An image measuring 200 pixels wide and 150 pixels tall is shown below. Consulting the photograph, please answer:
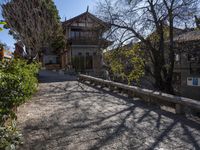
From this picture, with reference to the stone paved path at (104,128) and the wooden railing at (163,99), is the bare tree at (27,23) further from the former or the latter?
the stone paved path at (104,128)

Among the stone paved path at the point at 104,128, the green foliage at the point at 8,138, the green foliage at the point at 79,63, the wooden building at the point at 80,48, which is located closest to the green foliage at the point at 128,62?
the wooden building at the point at 80,48

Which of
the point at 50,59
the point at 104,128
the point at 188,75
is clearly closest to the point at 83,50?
the point at 50,59

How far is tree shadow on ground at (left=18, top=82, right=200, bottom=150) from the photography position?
12.4ft

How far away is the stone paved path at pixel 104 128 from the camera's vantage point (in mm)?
3771

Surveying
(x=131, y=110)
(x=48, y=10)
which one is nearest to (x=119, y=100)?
(x=131, y=110)

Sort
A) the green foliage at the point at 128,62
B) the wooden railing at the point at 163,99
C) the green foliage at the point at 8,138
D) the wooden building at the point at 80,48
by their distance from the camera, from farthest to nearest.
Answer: the wooden building at the point at 80,48, the green foliage at the point at 128,62, the wooden railing at the point at 163,99, the green foliage at the point at 8,138

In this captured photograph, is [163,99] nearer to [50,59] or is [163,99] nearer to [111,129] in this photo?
[111,129]

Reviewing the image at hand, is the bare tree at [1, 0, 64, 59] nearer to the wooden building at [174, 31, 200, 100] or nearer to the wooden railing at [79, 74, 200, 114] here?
the wooden railing at [79, 74, 200, 114]

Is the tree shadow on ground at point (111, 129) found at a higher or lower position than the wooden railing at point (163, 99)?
lower

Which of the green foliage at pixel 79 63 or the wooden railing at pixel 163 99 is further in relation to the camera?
the green foliage at pixel 79 63

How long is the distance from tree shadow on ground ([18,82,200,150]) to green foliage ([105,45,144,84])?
6948mm

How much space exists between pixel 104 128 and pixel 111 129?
0.58 ft

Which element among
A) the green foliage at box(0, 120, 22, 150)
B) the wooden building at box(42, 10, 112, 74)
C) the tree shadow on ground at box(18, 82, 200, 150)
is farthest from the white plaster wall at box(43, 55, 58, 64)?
the green foliage at box(0, 120, 22, 150)

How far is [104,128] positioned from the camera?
461 cm
